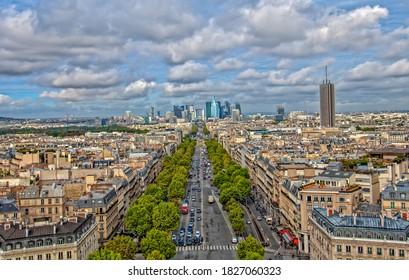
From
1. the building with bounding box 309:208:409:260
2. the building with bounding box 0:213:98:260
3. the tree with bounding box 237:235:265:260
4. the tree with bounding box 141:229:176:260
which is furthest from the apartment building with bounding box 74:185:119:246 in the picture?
the building with bounding box 309:208:409:260

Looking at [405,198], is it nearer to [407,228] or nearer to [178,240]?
[407,228]

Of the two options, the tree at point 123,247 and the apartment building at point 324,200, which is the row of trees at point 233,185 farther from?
the tree at point 123,247

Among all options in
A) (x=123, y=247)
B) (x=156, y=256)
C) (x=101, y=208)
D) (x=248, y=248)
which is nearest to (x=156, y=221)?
(x=101, y=208)

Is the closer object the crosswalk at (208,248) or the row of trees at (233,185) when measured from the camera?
the crosswalk at (208,248)

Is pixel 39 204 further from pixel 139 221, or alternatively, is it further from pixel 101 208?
pixel 139 221

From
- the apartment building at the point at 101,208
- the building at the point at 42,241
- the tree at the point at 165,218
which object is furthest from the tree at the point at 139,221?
the building at the point at 42,241

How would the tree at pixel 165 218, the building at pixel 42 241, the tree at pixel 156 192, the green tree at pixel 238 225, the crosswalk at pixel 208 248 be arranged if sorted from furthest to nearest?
the tree at pixel 156 192 < the green tree at pixel 238 225 < the tree at pixel 165 218 < the crosswalk at pixel 208 248 < the building at pixel 42 241

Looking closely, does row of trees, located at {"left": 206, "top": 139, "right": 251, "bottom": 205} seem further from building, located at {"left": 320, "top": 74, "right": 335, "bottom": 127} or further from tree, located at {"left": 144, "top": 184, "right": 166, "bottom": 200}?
building, located at {"left": 320, "top": 74, "right": 335, "bottom": 127}
